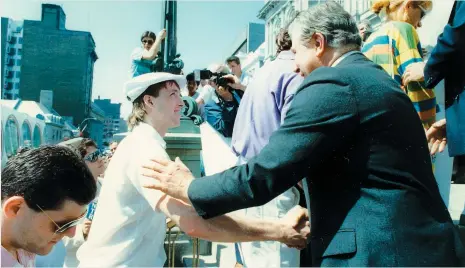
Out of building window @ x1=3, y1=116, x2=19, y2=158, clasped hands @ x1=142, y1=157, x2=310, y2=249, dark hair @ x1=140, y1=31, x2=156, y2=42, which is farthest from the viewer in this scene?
building window @ x1=3, y1=116, x2=19, y2=158

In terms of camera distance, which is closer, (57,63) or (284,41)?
(284,41)

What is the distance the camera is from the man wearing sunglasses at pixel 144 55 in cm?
524

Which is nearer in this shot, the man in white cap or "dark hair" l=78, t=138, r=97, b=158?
the man in white cap

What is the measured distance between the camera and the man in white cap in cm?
157

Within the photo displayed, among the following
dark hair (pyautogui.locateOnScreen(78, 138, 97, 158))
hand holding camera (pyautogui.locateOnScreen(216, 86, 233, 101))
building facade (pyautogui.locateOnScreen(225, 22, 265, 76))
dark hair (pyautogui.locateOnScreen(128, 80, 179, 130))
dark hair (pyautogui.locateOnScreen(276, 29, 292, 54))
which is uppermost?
building facade (pyautogui.locateOnScreen(225, 22, 265, 76))

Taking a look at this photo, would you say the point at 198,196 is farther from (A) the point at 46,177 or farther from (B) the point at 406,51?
(B) the point at 406,51

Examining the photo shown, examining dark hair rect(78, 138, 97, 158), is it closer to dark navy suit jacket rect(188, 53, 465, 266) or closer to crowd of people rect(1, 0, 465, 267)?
crowd of people rect(1, 0, 465, 267)

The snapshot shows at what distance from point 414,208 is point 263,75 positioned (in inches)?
54.9

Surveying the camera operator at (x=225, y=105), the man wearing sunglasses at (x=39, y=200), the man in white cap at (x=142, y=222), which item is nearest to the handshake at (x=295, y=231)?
the man in white cap at (x=142, y=222)

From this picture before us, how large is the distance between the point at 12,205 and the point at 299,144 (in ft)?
3.65

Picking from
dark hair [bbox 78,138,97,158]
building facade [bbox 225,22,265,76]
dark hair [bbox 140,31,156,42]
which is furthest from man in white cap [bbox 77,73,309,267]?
building facade [bbox 225,22,265,76]

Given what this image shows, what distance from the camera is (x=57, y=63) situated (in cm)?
5788

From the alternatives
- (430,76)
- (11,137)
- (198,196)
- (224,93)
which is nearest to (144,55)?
(224,93)

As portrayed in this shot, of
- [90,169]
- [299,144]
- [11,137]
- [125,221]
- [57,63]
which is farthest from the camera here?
[57,63]
